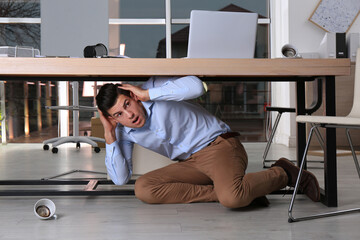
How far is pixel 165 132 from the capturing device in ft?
6.65

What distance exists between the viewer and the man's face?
1938 mm

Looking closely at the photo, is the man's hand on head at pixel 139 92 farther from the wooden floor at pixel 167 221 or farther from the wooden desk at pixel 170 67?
the wooden floor at pixel 167 221

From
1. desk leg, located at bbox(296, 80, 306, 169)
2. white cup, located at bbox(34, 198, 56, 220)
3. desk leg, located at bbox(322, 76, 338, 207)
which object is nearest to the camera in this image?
white cup, located at bbox(34, 198, 56, 220)

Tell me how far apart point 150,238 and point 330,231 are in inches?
26.3

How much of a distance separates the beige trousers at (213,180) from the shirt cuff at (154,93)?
0.39 m

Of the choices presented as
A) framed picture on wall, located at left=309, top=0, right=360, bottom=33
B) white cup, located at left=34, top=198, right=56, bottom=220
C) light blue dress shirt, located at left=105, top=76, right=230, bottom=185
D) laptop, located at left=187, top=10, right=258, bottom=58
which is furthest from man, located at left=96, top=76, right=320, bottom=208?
framed picture on wall, located at left=309, top=0, right=360, bottom=33

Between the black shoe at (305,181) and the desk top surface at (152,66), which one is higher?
the desk top surface at (152,66)

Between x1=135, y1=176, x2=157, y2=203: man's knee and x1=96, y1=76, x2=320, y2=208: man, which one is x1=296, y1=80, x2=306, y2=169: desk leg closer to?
x1=96, y1=76, x2=320, y2=208: man

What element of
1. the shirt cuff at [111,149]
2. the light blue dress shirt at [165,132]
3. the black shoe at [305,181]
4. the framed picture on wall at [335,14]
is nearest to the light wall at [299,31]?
the framed picture on wall at [335,14]

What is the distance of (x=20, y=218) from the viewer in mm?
1885

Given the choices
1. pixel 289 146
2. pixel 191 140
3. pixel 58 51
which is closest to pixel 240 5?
pixel 289 146

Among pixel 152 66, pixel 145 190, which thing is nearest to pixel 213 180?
pixel 145 190

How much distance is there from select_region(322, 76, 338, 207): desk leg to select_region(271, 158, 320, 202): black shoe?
9 centimetres

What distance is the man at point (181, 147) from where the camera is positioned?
6.32 ft
